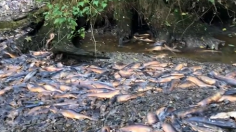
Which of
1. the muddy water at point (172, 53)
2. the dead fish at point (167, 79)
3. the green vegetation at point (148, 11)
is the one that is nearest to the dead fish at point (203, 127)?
the dead fish at point (167, 79)

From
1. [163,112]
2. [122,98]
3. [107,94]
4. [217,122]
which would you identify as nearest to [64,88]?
[107,94]

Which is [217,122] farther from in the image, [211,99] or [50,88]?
[50,88]

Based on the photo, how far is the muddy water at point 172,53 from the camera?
6.22 m

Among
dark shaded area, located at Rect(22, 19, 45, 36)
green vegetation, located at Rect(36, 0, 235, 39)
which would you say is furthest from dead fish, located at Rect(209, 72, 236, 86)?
dark shaded area, located at Rect(22, 19, 45, 36)

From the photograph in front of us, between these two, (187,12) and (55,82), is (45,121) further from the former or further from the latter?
(187,12)

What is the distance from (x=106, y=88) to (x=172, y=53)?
2.36m

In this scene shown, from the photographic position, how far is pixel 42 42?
7094 mm

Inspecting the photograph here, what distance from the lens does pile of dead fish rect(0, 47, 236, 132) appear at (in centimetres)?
369

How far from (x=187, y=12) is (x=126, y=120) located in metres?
4.19

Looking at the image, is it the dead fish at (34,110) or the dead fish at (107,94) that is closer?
the dead fish at (34,110)

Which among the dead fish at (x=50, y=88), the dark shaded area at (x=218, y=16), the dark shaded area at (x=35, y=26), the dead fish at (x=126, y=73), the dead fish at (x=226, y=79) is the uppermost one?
the dark shaded area at (x=218, y=16)

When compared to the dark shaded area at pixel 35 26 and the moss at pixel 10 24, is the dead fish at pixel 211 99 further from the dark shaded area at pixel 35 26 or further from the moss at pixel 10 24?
the moss at pixel 10 24

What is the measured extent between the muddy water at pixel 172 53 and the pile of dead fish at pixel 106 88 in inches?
34.9

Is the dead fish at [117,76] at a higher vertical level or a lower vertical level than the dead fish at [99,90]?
higher
